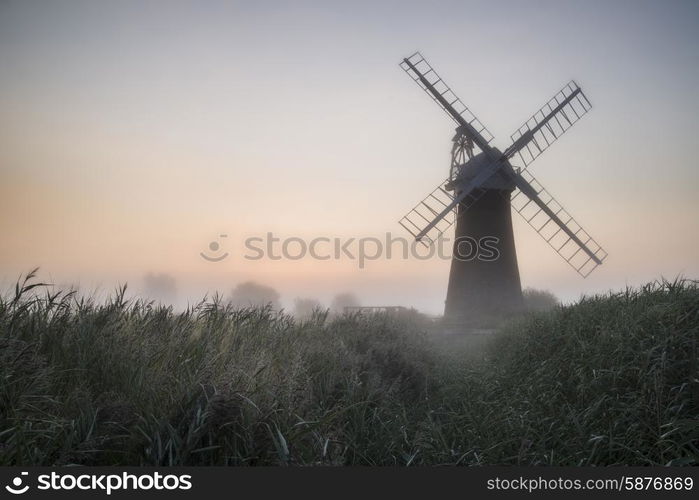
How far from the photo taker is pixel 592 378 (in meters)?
5.79

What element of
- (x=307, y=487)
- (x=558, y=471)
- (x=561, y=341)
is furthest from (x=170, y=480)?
(x=561, y=341)

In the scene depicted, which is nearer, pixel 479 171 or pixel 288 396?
pixel 288 396

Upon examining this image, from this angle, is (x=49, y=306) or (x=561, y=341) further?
(x=561, y=341)

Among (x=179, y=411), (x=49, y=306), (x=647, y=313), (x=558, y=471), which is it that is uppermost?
(x=49, y=306)

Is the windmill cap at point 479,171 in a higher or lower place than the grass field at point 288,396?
higher

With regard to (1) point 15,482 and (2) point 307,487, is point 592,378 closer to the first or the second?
(2) point 307,487

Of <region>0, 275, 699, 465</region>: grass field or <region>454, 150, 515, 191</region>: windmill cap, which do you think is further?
<region>454, 150, 515, 191</region>: windmill cap

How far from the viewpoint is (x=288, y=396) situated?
4.00m

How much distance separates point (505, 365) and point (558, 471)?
6039 millimetres

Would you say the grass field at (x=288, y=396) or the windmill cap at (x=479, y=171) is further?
the windmill cap at (x=479, y=171)

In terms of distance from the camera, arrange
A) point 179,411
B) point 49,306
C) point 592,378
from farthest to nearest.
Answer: point 592,378, point 49,306, point 179,411

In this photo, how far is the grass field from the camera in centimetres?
340

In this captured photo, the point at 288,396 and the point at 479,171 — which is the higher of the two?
the point at 479,171

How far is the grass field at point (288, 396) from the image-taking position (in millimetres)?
3402
